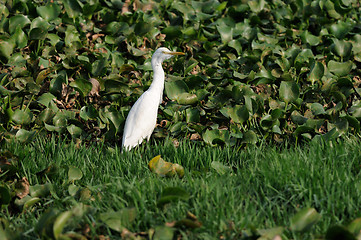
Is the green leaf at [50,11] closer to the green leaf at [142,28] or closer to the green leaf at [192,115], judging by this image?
the green leaf at [142,28]

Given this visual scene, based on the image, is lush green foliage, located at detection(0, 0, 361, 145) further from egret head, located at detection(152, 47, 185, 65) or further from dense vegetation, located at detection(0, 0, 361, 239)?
egret head, located at detection(152, 47, 185, 65)

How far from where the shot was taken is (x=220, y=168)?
423 centimetres

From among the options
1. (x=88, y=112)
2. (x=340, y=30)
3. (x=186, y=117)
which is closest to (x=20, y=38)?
(x=88, y=112)

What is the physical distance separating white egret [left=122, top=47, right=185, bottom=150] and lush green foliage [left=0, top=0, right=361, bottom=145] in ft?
0.64

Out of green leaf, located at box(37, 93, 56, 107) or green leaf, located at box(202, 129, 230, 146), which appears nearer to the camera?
green leaf, located at box(202, 129, 230, 146)

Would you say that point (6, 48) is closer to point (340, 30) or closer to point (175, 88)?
point (175, 88)

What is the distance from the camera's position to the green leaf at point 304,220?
3.11 meters

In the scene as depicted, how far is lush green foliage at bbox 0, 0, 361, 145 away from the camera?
5.09 m

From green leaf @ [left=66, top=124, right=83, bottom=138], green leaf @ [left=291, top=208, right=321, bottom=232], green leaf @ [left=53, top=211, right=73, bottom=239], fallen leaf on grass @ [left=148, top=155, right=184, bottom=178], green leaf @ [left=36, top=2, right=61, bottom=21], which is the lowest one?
green leaf @ [left=66, top=124, right=83, bottom=138]

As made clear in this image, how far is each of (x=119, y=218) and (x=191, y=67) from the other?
8.97ft

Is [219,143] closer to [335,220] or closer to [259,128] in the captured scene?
[259,128]

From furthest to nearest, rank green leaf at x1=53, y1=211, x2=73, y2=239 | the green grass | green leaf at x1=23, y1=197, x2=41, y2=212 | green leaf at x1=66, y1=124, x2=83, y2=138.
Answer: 1. green leaf at x1=66, y1=124, x2=83, y2=138
2. green leaf at x1=23, y1=197, x2=41, y2=212
3. the green grass
4. green leaf at x1=53, y1=211, x2=73, y2=239

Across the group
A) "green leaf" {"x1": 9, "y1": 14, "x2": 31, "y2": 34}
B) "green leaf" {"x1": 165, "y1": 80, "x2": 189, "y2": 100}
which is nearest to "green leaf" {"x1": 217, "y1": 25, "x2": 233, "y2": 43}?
"green leaf" {"x1": 165, "y1": 80, "x2": 189, "y2": 100}

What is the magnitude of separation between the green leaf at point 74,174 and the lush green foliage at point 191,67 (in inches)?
33.7
